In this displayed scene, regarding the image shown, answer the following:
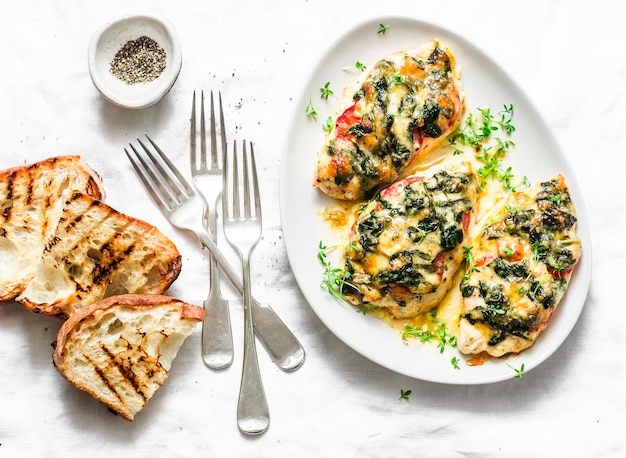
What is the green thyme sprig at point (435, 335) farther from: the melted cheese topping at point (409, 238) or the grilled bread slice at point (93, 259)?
the grilled bread slice at point (93, 259)

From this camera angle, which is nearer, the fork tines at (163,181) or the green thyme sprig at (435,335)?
the green thyme sprig at (435,335)

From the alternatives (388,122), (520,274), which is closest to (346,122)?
(388,122)

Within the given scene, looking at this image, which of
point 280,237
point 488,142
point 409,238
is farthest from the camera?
point 280,237

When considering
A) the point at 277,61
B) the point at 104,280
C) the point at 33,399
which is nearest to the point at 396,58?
the point at 277,61

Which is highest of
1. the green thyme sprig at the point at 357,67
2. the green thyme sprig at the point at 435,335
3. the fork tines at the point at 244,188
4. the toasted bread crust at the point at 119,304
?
the green thyme sprig at the point at 357,67

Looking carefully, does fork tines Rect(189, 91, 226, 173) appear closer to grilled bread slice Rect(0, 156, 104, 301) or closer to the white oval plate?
the white oval plate

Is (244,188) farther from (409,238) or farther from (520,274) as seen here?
(520,274)

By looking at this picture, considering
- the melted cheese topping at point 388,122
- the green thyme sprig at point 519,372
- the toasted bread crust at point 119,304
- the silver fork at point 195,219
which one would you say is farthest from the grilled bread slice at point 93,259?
the green thyme sprig at point 519,372
